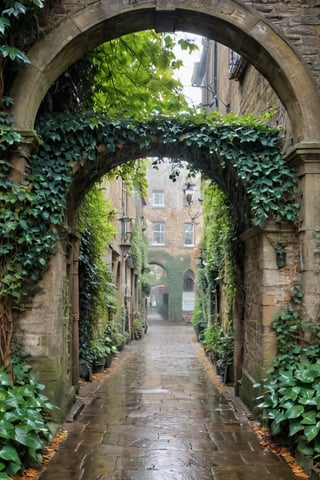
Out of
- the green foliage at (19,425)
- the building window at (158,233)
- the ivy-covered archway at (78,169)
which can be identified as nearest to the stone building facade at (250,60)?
the ivy-covered archway at (78,169)

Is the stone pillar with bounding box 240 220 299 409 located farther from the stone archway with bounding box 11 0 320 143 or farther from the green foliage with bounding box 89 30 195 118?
the green foliage with bounding box 89 30 195 118

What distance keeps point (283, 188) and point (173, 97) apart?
2.77 m

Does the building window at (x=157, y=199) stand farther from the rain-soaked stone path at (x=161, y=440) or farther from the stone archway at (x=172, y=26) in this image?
the stone archway at (x=172, y=26)

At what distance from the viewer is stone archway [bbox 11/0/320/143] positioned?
5199mm

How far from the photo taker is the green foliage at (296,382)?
13.9 ft

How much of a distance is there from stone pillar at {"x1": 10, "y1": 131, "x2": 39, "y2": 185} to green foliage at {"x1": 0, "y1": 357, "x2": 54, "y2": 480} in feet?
6.76


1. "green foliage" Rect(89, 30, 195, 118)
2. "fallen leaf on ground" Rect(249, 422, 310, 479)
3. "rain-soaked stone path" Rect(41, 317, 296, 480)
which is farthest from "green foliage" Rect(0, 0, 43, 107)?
"fallen leaf on ground" Rect(249, 422, 310, 479)

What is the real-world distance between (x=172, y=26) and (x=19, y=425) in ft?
15.3

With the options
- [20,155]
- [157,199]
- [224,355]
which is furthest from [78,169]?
[157,199]

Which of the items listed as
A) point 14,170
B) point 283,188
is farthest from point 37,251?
point 283,188

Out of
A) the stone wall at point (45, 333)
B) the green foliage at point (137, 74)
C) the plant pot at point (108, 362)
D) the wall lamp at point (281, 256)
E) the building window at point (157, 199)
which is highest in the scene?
the building window at point (157, 199)

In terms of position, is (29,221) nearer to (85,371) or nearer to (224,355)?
(85,371)

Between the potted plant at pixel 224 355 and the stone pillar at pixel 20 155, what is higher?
the stone pillar at pixel 20 155

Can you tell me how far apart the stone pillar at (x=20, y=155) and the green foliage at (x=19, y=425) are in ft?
6.76
